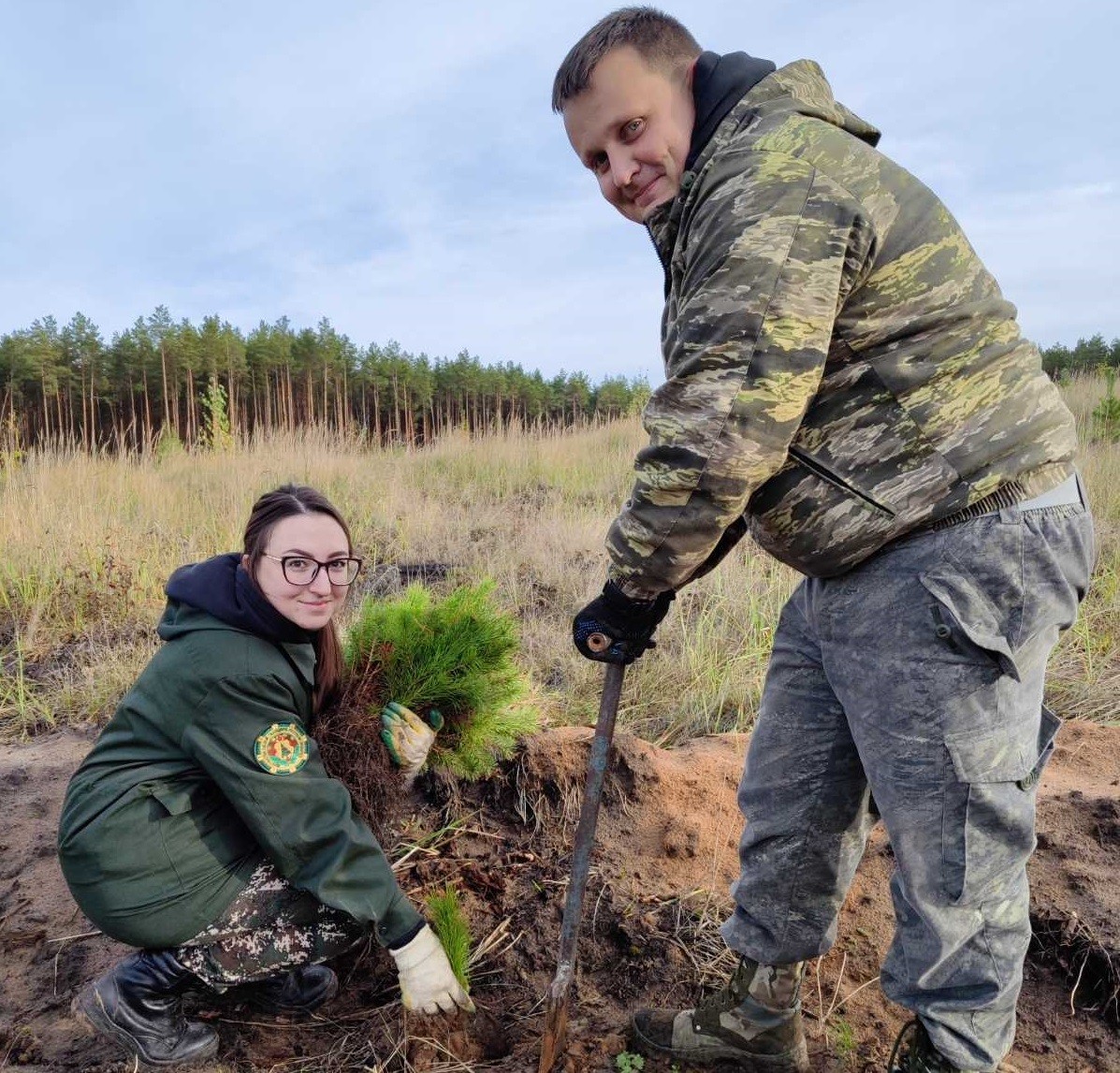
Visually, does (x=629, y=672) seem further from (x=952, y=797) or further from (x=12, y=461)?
(x=12, y=461)

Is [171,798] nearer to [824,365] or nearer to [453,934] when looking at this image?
[453,934]

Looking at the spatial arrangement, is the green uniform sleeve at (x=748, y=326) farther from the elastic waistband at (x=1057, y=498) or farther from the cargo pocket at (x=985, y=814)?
the cargo pocket at (x=985, y=814)

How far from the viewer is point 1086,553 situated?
1697 millimetres

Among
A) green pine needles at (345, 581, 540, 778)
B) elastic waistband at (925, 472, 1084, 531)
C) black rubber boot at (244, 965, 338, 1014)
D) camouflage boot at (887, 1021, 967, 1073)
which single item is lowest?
black rubber boot at (244, 965, 338, 1014)

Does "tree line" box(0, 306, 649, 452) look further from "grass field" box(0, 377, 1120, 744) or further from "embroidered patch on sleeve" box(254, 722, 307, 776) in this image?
"embroidered patch on sleeve" box(254, 722, 307, 776)

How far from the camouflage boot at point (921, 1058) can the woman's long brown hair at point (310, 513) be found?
5.26 ft

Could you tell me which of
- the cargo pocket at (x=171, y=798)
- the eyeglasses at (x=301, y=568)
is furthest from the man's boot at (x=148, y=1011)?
the eyeglasses at (x=301, y=568)

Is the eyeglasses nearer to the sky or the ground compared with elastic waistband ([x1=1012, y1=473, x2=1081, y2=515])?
nearer to the ground

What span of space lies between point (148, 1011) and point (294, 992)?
372mm

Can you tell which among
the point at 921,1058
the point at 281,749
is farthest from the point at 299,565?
the point at 921,1058

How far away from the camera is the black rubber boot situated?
92.4 inches

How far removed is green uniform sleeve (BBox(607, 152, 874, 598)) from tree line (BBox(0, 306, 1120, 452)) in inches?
601

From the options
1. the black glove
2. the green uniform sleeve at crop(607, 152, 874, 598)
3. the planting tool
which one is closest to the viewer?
the green uniform sleeve at crop(607, 152, 874, 598)

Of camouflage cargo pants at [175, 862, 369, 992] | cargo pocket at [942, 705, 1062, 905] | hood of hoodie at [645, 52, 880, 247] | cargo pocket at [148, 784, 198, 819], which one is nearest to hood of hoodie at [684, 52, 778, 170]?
hood of hoodie at [645, 52, 880, 247]
